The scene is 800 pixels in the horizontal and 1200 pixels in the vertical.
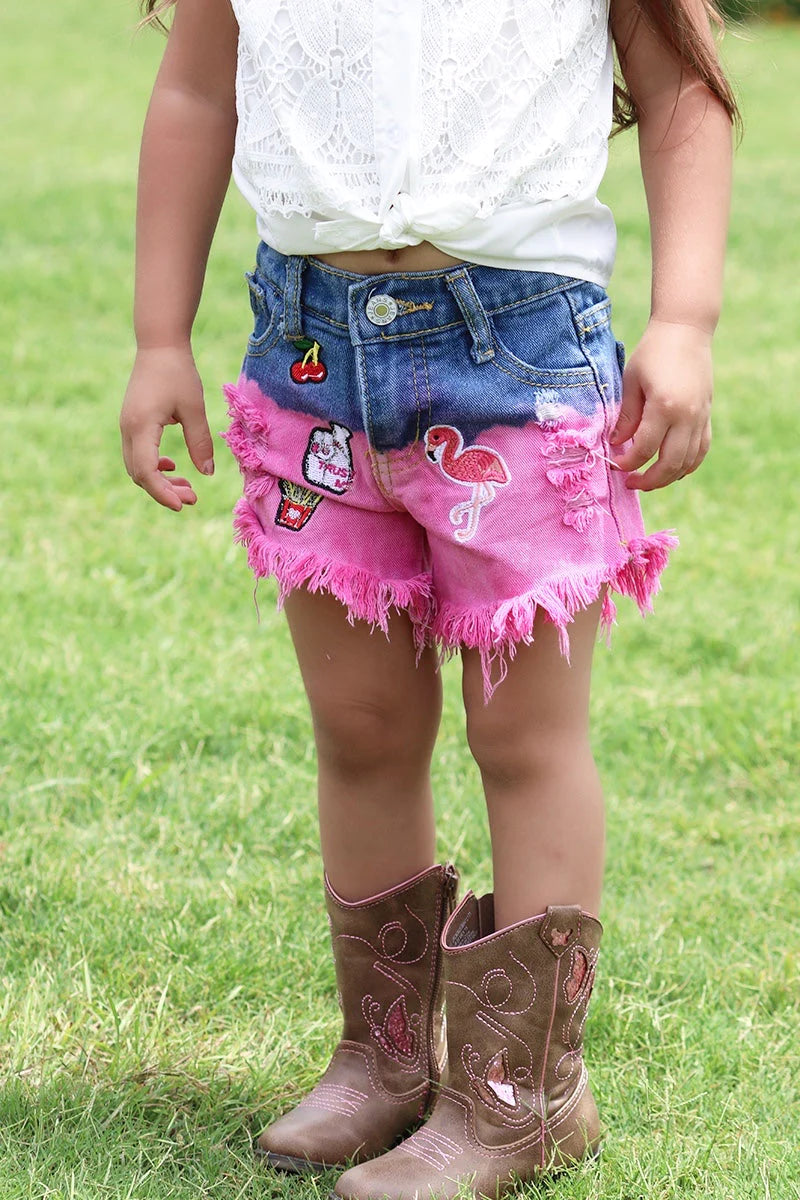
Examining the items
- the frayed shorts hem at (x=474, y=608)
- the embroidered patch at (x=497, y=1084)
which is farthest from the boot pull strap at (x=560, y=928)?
the frayed shorts hem at (x=474, y=608)

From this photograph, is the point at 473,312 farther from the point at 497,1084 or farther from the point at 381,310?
the point at 497,1084

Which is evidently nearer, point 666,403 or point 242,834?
point 666,403

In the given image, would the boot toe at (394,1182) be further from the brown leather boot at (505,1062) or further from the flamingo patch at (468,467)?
the flamingo patch at (468,467)

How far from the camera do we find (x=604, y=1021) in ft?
6.46

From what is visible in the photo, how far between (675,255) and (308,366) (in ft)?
1.26

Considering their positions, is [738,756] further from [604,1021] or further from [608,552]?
[608,552]

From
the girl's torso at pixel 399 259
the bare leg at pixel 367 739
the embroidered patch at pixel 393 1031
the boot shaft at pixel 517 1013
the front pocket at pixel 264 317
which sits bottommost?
the embroidered patch at pixel 393 1031

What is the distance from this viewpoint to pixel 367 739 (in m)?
1.70

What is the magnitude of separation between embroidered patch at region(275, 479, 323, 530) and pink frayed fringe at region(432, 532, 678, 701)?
178mm

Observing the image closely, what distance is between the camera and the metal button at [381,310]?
1.46m

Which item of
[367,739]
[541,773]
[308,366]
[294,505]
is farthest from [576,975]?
[308,366]

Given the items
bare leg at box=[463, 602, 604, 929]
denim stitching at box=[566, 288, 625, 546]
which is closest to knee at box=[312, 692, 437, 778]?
bare leg at box=[463, 602, 604, 929]

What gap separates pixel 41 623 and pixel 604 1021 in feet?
5.30

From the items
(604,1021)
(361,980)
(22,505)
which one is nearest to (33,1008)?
(361,980)
